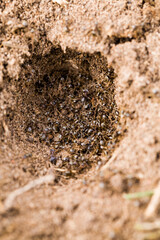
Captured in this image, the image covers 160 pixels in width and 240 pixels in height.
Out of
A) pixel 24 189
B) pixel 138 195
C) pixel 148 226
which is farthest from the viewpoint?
pixel 24 189

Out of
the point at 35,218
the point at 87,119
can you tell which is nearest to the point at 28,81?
the point at 87,119

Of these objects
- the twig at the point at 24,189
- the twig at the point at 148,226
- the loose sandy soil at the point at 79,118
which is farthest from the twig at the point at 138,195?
the twig at the point at 24,189

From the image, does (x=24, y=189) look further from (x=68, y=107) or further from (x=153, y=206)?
(x=68, y=107)

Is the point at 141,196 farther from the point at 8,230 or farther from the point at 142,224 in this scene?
the point at 8,230

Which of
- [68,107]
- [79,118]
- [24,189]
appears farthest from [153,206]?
[68,107]

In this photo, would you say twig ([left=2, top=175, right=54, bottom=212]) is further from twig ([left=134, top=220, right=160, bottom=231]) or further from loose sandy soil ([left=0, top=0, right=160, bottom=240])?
twig ([left=134, top=220, right=160, bottom=231])

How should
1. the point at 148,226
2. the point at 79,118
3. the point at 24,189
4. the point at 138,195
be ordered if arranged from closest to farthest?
the point at 148,226 < the point at 138,195 < the point at 24,189 < the point at 79,118

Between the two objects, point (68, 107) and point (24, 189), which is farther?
point (68, 107)

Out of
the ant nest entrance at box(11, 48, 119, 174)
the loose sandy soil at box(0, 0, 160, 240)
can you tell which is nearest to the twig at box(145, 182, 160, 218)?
the loose sandy soil at box(0, 0, 160, 240)
